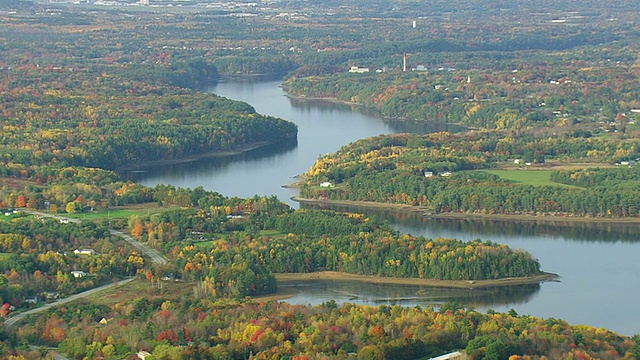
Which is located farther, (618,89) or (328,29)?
(328,29)

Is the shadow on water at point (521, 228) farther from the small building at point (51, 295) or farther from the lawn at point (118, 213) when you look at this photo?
the small building at point (51, 295)

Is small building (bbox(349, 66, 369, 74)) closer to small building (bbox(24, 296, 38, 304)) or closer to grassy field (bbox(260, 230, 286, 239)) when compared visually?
grassy field (bbox(260, 230, 286, 239))

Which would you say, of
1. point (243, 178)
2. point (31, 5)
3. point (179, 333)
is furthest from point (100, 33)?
point (179, 333)

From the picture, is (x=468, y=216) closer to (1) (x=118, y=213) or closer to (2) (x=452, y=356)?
(1) (x=118, y=213)

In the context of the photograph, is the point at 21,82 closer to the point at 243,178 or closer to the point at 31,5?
the point at 243,178

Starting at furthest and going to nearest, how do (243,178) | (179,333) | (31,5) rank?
(31,5) → (243,178) → (179,333)

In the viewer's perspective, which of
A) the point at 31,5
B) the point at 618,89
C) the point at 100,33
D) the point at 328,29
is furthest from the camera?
the point at 31,5

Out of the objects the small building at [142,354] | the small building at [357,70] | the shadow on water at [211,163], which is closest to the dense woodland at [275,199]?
the small building at [142,354]
